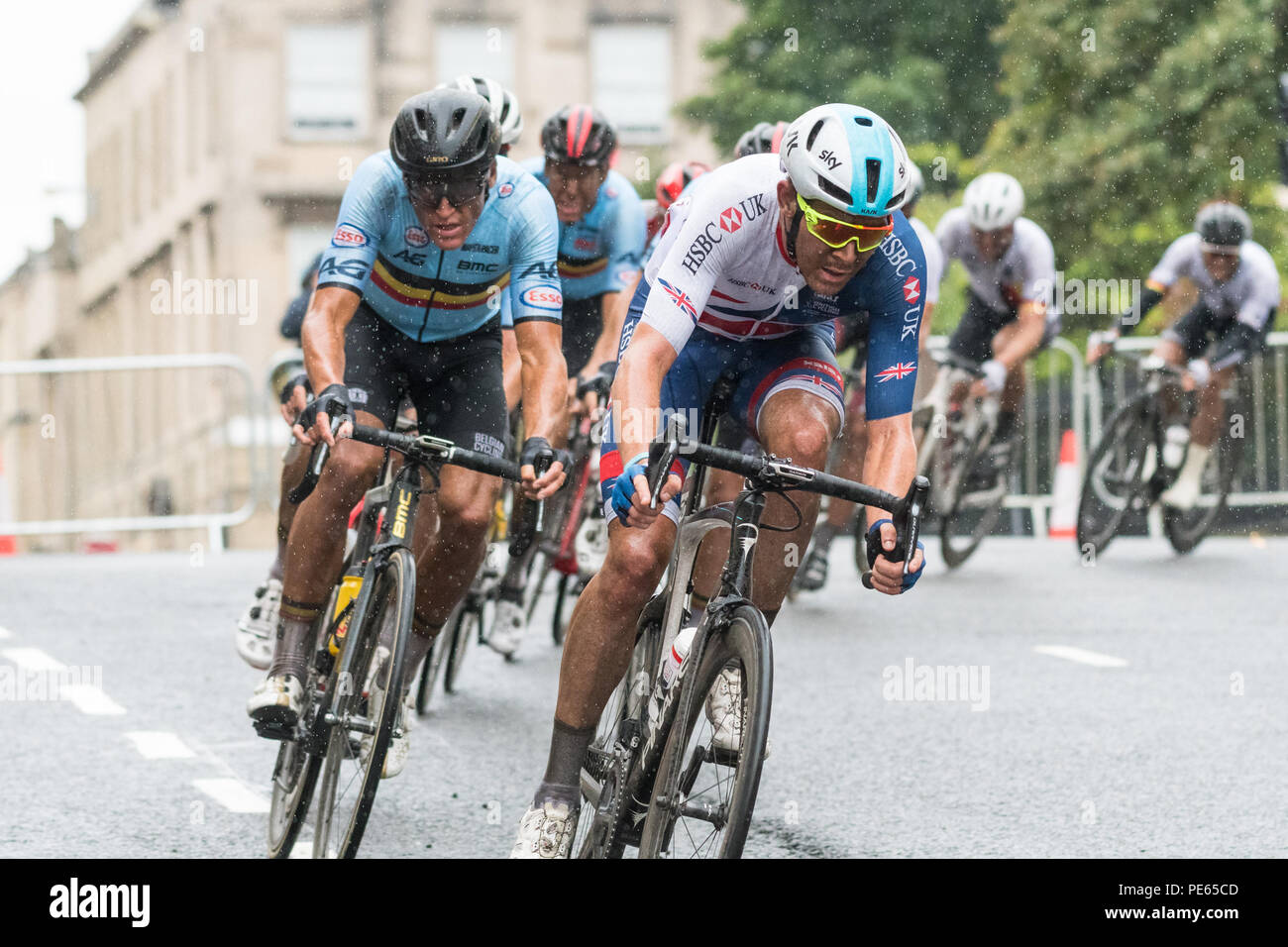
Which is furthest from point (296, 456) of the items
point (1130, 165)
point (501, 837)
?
point (1130, 165)

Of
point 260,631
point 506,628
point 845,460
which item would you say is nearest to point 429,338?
point 260,631

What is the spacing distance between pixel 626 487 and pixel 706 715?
1.74 feet

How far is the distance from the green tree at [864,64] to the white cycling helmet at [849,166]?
83.5 feet

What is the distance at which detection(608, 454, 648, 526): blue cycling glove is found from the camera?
423 cm

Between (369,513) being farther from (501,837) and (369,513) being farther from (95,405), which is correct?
(95,405)

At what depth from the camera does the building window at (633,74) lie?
3769 cm

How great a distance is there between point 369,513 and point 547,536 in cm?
296

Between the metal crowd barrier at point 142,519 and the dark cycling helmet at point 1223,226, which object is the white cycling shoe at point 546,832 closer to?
the dark cycling helmet at point 1223,226

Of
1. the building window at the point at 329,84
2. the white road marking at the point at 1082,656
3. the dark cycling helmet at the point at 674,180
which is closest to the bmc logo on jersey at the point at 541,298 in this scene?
the dark cycling helmet at the point at 674,180

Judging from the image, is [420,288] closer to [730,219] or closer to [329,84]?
[730,219]

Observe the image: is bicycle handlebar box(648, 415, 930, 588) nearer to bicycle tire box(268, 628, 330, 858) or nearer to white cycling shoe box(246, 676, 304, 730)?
bicycle tire box(268, 628, 330, 858)

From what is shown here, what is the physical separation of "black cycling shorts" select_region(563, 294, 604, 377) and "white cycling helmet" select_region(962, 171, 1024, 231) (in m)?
2.88

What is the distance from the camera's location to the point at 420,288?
5.93m

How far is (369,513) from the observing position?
5.77m
